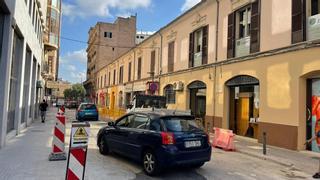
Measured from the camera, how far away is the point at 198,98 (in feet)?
62.7

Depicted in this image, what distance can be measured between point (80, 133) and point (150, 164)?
7.75 feet

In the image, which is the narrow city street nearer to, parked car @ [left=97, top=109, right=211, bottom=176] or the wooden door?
parked car @ [left=97, top=109, right=211, bottom=176]

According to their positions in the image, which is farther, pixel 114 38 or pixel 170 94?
pixel 114 38

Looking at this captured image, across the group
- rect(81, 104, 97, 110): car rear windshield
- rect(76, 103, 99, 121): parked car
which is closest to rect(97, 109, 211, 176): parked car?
rect(76, 103, 99, 121): parked car

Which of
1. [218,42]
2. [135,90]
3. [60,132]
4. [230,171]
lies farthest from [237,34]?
[135,90]

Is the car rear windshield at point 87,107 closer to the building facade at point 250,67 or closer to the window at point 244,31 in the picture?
the building facade at point 250,67

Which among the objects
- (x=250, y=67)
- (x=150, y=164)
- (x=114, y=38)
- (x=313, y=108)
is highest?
(x=114, y=38)

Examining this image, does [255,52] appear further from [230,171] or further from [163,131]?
[163,131]

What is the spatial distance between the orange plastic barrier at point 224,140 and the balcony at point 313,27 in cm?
458

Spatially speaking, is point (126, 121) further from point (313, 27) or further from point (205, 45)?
point (205, 45)

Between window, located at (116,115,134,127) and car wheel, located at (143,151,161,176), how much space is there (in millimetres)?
1344

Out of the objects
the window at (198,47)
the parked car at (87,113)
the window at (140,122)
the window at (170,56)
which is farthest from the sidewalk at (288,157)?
the parked car at (87,113)

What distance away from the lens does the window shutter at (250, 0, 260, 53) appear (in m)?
13.8

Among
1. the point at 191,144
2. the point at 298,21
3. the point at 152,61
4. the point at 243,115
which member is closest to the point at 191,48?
the point at 243,115
